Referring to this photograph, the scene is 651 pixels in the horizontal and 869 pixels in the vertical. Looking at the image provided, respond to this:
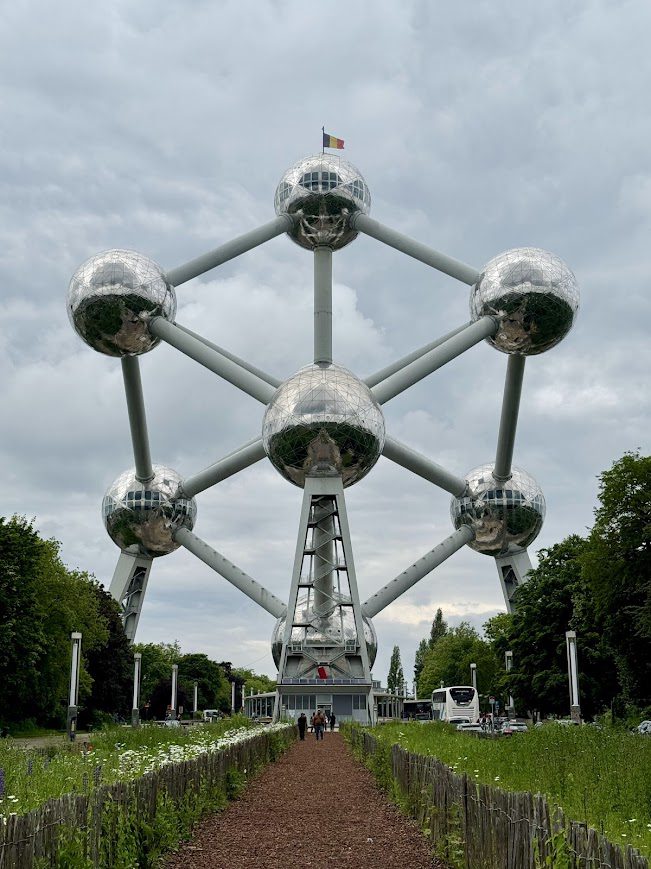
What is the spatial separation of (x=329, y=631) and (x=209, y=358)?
11.9 m

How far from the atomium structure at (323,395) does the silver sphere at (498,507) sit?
3.9 inches

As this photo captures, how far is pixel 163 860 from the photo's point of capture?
8.34m

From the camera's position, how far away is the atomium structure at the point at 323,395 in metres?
35.7

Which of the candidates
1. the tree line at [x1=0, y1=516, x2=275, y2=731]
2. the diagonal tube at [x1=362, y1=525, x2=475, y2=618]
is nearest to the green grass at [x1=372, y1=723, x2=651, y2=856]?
the tree line at [x1=0, y1=516, x2=275, y2=731]

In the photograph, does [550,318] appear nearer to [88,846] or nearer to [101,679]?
[101,679]

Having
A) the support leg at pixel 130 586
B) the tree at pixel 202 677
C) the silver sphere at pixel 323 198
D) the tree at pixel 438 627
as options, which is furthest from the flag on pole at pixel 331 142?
the tree at pixel 438 627

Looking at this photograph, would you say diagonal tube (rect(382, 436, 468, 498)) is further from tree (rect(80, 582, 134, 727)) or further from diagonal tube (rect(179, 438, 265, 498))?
tree (rect(80, 582, 134, 727))

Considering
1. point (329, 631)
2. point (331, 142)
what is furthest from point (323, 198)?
point (329, 631)

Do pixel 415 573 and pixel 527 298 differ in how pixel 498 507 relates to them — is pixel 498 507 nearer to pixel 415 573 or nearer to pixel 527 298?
pixel 415 573

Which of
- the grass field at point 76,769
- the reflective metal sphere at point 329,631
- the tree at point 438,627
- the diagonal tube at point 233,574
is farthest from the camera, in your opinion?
the tree at point 438,627

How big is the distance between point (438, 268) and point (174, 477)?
53.3 ft

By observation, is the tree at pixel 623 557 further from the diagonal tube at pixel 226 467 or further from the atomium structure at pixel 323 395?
the diagonal tube at pixel 226 467

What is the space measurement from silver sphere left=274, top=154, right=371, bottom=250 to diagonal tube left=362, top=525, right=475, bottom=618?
47.9 feet

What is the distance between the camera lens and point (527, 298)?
35781mm
